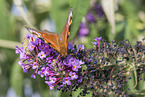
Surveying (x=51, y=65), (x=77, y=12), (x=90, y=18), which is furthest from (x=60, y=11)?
(x=51, y=65)

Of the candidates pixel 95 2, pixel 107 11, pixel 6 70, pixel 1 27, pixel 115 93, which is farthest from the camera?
pixel 95 2

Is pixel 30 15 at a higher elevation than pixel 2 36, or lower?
higher

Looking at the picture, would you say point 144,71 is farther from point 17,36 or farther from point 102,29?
point 17,36

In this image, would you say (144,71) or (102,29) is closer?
(144,71)


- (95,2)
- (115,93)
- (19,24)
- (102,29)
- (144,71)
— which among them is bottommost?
(115,93)

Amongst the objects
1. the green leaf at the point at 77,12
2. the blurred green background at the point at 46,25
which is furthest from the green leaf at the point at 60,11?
the green leaf at the point at 77,12

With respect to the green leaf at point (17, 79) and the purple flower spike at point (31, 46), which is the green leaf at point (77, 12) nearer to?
the purple flower spike at point (31, 46)

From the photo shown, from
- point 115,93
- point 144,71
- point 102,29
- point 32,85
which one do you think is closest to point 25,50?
point 115,93
